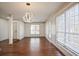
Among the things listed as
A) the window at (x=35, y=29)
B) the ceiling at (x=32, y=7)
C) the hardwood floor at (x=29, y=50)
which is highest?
the ceiling at (x=32, y=7)

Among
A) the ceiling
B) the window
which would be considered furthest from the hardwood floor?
the window

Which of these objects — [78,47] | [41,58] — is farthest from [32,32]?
[41,58]

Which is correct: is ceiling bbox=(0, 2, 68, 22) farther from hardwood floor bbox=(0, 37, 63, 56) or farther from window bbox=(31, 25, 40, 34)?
window bbox=(31, 25, 40, 34)

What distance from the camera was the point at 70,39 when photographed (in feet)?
19.3

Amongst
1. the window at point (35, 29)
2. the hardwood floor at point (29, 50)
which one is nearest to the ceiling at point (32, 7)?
the hardwood floor at point (29, 50)

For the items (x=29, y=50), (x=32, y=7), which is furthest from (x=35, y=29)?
(x=32, y=7)

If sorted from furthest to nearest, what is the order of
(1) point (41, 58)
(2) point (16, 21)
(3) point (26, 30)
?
(3) point (26, 30) → (2) point (16, 21) → (1) point (41, 58)

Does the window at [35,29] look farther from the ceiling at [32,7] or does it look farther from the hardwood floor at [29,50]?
the ceiling at [32,7]

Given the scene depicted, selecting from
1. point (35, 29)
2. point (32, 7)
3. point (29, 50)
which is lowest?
point (29, 50)

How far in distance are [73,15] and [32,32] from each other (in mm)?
15729

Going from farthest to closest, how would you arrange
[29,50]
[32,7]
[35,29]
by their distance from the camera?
[35,29]
[29,50]
[32,7]

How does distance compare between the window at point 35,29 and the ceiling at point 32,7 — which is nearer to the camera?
the ceiling at point 32,7

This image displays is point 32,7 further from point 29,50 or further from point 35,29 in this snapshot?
point 35,29

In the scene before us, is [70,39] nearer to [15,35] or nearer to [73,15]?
[73,15]
